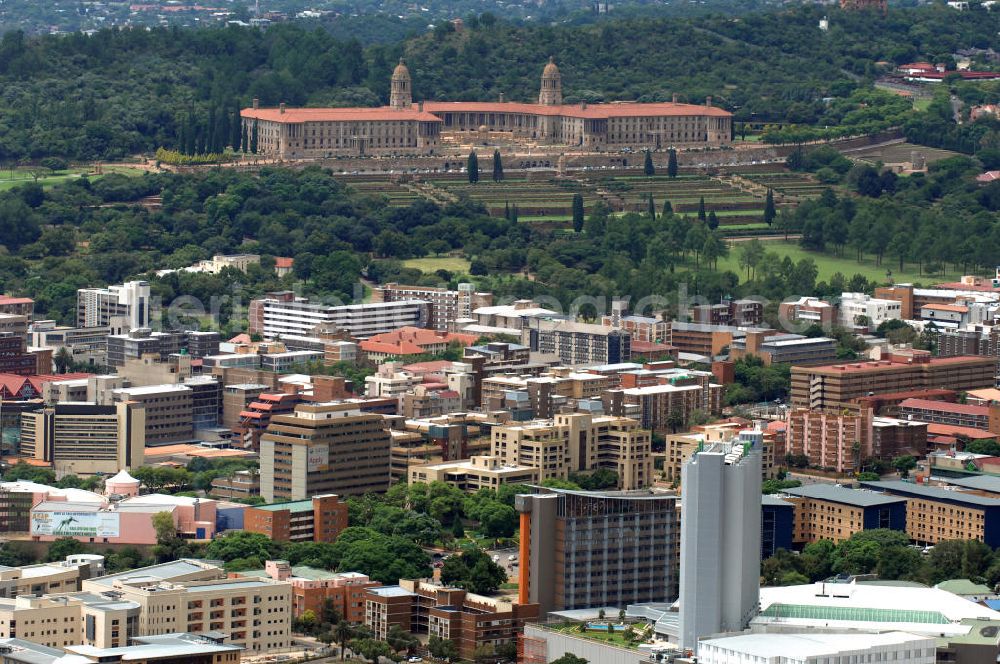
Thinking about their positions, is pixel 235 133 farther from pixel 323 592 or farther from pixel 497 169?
pixel 323 592

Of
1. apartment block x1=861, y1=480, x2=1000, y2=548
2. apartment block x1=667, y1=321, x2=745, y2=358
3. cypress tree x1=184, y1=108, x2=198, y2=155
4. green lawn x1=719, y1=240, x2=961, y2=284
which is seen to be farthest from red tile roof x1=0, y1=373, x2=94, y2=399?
cypress tree x1=184, y1=108, x2=198, y2=155

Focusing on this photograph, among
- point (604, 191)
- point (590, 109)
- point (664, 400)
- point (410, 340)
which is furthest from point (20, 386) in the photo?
point (590, 109)

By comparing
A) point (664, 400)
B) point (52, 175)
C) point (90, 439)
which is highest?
point (52, 175)

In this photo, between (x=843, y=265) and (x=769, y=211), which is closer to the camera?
(x=843, y=265)

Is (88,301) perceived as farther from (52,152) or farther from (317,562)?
(317,562)

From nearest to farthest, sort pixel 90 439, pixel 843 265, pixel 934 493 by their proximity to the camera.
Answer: pixel 934 493
pixel 90 439
pixel 843 265

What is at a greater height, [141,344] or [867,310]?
[867,310]

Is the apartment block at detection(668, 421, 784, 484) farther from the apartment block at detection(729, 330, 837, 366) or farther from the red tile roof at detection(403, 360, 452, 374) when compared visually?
the apartment block at detection(729, 330, 837, 366)
